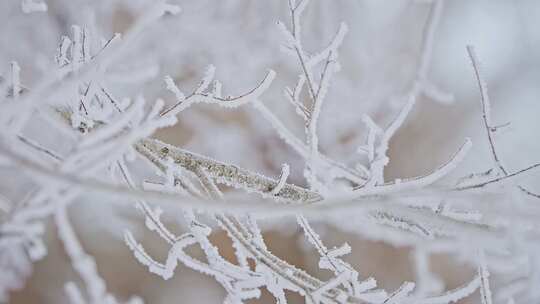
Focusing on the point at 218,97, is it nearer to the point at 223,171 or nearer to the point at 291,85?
the point at 223,171

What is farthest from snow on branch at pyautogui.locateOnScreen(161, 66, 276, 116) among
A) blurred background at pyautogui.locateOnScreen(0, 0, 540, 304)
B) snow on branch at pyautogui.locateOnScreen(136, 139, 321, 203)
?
blurred background at pyautogui.locateOnScreen(0, 0, 540, 304)

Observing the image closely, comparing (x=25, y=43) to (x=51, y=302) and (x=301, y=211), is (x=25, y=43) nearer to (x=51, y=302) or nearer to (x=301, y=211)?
(x=51, y=302)

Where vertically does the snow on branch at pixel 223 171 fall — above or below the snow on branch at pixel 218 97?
below

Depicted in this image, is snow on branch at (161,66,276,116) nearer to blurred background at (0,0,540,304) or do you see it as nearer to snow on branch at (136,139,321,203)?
snow on branch at (136,139,321,203)

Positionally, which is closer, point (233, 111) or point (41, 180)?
point (41, 180)

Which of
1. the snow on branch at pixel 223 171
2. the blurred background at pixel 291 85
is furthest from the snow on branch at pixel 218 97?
the blurred background at pixel 291 85

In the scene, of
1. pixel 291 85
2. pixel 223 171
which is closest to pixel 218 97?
pixel 223 171

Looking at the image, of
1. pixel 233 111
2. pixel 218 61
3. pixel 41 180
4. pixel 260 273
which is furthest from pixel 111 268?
Answer: pixel 41 180

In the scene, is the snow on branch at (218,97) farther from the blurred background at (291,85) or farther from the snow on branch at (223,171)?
the blurred background at (291,85)

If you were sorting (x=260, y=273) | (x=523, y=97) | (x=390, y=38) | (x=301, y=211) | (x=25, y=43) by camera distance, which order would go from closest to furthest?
(x=301, y=211) → (x=260, y=273) → (x=25, y=43) → (x=390, y=38) → (x=523, y=97)
